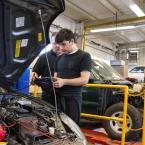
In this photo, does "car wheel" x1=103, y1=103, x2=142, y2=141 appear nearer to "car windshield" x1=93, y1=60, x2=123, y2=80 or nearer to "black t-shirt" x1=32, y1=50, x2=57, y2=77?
"car windshield" x1=93, y1=60, x2=123, y2=80

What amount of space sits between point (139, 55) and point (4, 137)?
1670cm

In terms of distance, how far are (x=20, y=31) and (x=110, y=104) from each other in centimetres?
324

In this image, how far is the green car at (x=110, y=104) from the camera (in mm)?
4848

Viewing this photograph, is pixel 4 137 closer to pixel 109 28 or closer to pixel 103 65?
pixel 103 65

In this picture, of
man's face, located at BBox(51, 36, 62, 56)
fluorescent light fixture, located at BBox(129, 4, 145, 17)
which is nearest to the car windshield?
man's face, located at BBox(51, 36, 62, 56)

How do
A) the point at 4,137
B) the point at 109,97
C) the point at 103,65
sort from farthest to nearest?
the point at 103,65 < the point at 109,97 < the point at 4,137

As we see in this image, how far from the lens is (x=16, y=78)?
9.28ft

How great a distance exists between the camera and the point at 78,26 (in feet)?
41.0

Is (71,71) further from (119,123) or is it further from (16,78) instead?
(119,123)

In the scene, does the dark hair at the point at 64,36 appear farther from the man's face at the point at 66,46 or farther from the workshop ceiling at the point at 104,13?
the workshop ceiling at the point at 104,13

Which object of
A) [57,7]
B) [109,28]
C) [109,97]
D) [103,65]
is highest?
[109,28]

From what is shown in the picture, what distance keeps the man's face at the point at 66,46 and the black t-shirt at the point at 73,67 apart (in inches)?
3.2

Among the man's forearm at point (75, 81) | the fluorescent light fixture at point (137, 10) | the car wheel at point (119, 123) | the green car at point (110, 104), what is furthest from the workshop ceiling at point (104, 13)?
the man's forearm at point (75, 81)

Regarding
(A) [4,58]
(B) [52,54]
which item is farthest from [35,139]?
(B) [52,54]
